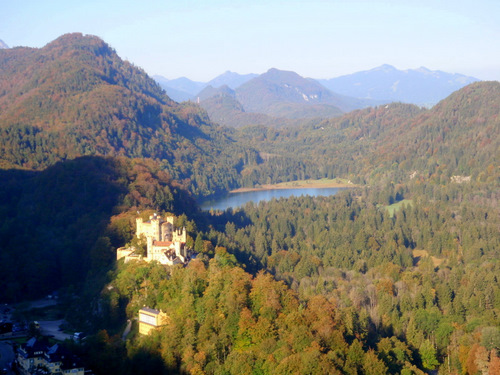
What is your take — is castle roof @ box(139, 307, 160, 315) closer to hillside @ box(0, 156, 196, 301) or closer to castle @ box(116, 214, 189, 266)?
castle @ box(116, 214, 189, 266)

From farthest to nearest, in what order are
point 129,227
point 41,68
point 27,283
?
point 41,68 < point 129,227 < point 27,283

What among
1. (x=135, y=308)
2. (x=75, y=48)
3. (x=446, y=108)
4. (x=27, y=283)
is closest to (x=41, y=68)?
(x=75, y=48)

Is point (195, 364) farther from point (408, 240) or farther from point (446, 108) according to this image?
point (446, 108)

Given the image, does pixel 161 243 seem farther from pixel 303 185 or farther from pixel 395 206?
pixel 303 185

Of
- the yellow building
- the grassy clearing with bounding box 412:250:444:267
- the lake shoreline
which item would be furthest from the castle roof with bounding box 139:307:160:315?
the lake shoreline

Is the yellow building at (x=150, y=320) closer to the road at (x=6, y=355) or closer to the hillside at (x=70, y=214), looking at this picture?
the road at (x=6, y=355)

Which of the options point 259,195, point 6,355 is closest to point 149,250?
point 6,355
